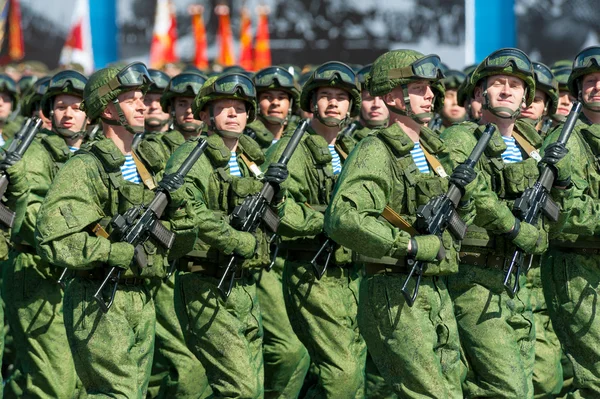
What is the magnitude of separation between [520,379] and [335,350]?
164 centimetres

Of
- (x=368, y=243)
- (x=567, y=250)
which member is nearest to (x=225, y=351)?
(x=368, y=243)

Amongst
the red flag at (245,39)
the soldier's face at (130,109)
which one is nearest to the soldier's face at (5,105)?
the soldier's face at (130,109)

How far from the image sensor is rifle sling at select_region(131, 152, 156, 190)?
8.74 meters

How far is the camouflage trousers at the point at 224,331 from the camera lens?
9047mm

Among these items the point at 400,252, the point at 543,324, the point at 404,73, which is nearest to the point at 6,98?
the point at 543,324

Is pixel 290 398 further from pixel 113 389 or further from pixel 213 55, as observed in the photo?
pixel 213 55

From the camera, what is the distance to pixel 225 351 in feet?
29.7

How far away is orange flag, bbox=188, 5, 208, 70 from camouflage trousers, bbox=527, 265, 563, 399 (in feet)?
55.3

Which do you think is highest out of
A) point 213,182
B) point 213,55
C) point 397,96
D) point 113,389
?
point 397,96

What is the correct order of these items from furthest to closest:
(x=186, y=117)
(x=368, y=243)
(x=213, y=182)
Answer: (x=186, y=117), (x=213, y=182), (x=368, y=243)

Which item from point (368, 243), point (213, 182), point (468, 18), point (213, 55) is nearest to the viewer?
point (368, 243)

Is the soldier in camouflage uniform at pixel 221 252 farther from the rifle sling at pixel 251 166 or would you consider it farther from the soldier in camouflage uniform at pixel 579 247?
the soldier in camouflage uniform at pixel 579 247

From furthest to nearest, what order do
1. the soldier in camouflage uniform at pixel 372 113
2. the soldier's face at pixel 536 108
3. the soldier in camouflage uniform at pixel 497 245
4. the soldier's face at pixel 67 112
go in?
the soldier in camouflage uniform at pixel 372 113, the soldier's face at pixel 536 108, the soldier's face at pixel 67 112, the soldier in camouflage uniform at pixel 497 245

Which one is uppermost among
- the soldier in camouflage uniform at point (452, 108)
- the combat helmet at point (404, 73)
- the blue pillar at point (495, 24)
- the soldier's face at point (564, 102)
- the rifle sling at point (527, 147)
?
the combat helmet at point (404, 73)
